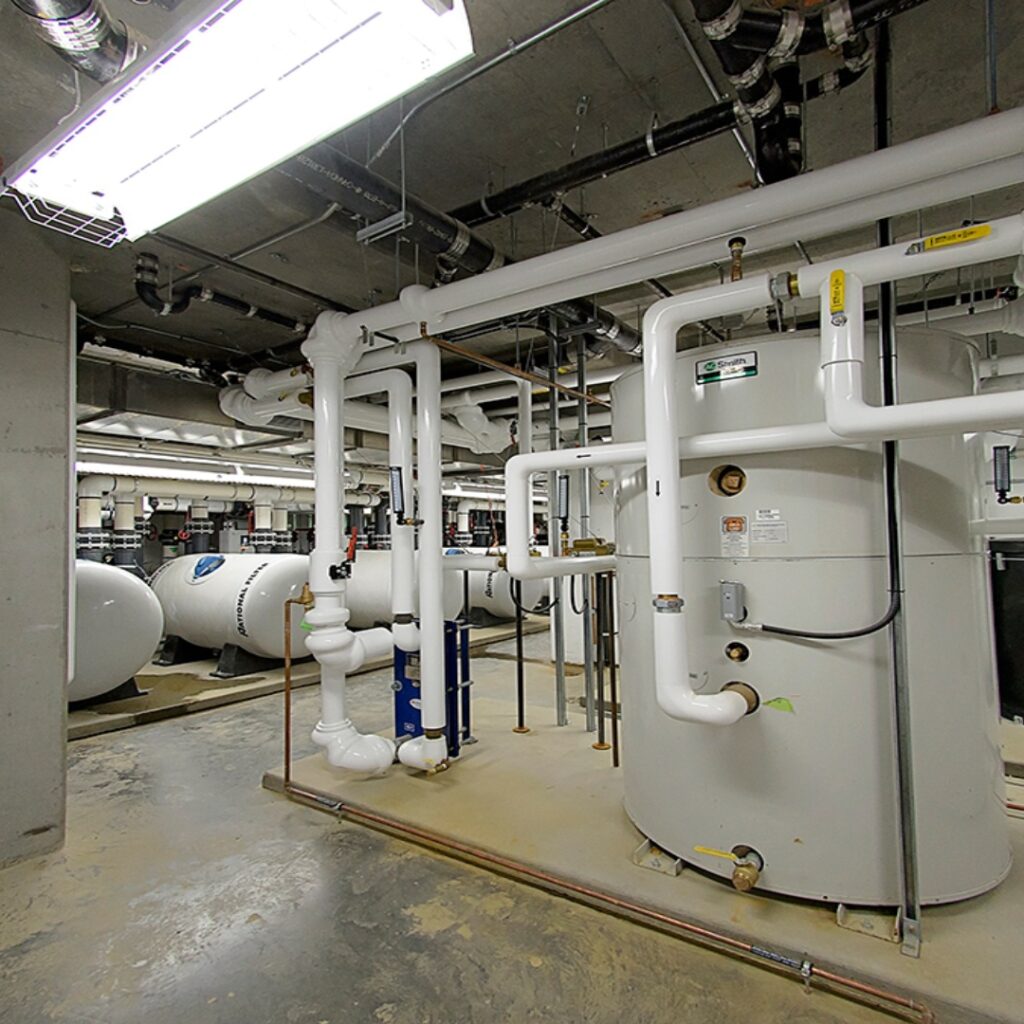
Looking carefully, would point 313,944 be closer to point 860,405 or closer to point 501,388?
point 860,405

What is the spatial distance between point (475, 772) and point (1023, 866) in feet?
7.06

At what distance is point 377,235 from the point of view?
6.91 feet

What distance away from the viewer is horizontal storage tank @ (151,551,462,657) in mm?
5527

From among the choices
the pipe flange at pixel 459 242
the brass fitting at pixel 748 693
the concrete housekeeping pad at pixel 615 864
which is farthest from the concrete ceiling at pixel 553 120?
the concrete housekeeping pad at pixel 615 864

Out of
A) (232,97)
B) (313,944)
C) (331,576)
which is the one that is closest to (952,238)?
(232,97)

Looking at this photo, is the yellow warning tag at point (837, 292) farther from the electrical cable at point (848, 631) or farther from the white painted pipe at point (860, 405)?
the electrical cable at point (848, 631)

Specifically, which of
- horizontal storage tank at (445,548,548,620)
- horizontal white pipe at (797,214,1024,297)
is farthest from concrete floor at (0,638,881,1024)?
horizontal storage tank at (445,548,548,620)

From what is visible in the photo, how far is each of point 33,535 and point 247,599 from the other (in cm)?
312

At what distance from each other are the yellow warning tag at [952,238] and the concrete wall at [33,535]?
305 cm

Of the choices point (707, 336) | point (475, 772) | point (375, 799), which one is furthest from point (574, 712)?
point (707, 336)

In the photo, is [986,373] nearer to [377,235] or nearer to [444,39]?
[377,235]

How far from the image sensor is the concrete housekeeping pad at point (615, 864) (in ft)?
5.48

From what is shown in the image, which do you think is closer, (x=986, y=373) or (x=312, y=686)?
(x=986, y=373)

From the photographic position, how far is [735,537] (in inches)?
81.6
